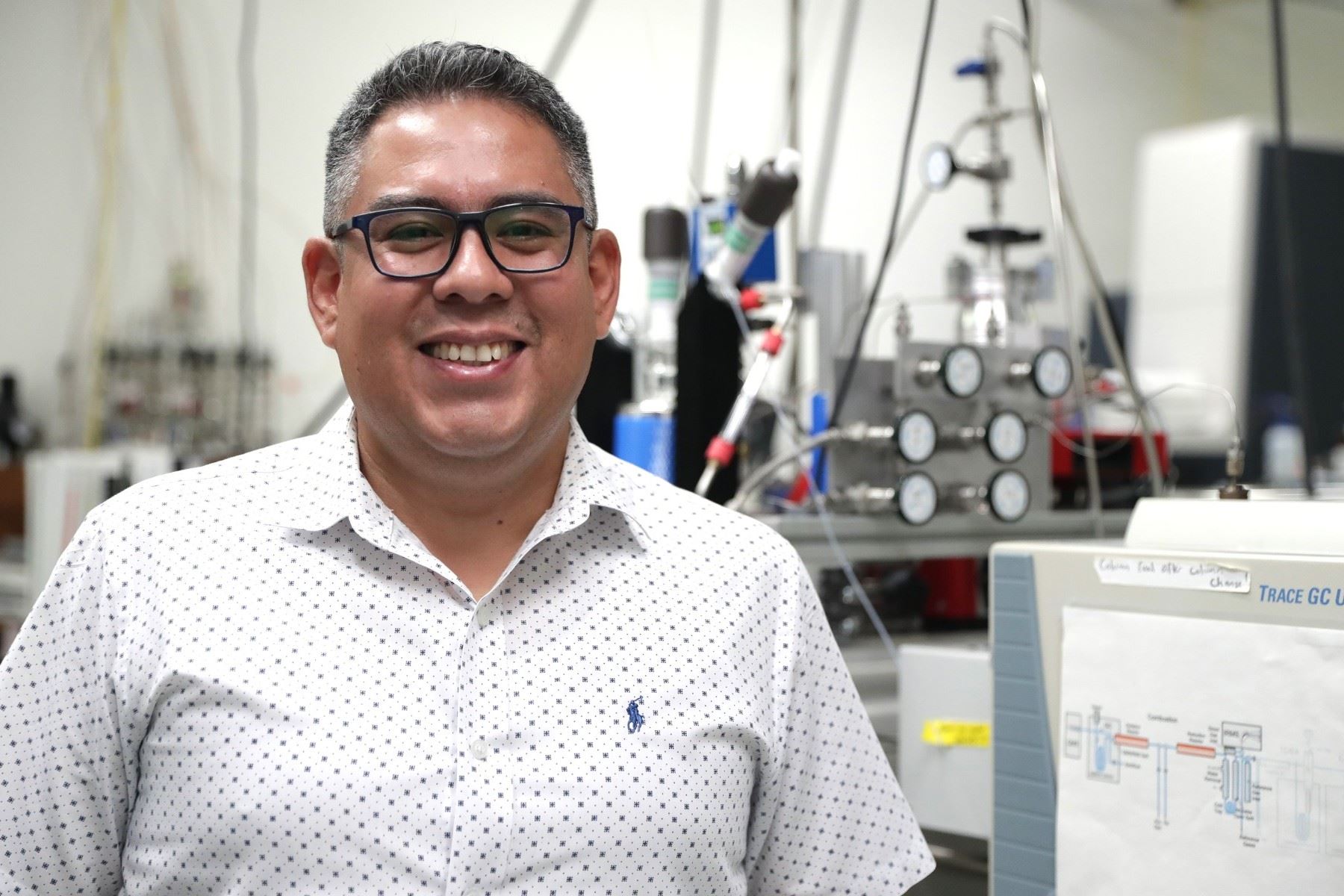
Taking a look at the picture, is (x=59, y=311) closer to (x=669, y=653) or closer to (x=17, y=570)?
(x=17, y=570)

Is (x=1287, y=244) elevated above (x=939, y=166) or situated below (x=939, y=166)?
below

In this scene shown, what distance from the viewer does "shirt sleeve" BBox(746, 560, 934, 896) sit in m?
1.15

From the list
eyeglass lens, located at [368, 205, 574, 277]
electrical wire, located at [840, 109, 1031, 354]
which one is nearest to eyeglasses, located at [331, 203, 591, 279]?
eyeglass lens, located at [368, 205, 574, 277]

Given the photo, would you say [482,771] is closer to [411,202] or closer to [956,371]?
[411,202]

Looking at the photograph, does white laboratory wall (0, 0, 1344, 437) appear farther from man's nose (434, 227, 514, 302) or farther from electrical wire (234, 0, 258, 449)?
man's nose (434, 227, 514, 302)

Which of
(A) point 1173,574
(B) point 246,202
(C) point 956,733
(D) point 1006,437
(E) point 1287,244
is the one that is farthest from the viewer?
(B) point 246,202

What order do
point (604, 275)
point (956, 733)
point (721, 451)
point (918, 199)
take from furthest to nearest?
point (918, 199)
point (721, 451)
point (956, 733)
point (604, 275)

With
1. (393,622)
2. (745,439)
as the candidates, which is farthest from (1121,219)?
(393,622)

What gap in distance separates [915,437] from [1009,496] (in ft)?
0.61

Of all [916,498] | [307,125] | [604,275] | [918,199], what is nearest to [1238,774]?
[604,275]

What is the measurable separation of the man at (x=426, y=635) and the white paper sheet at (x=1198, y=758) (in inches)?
9.4

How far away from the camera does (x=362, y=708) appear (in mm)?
999

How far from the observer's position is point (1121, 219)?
4219mm

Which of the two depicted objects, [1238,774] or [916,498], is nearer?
[1238,774]
